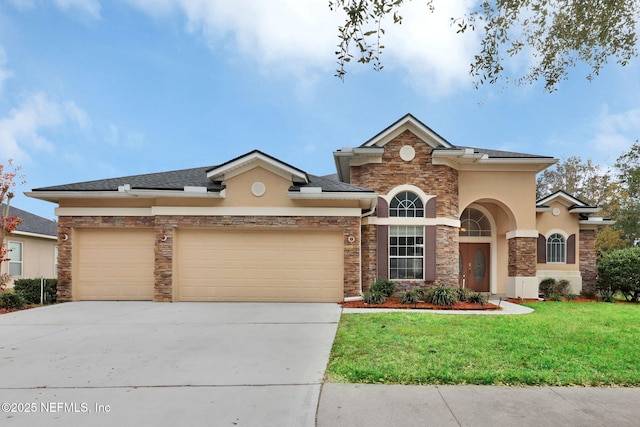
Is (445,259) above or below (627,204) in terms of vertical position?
below

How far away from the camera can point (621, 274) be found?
14688 mm

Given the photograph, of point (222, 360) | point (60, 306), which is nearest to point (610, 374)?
point (222, 360)

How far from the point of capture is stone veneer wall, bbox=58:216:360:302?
38.0ft

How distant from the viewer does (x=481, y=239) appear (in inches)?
620

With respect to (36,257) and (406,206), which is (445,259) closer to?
(406,206)

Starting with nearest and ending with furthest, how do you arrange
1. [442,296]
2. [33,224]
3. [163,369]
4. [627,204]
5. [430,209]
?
[163,369] → [442,296] → [430,209] → [33,224] → [627,204]

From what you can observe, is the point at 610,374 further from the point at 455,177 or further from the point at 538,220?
the point at 538,220

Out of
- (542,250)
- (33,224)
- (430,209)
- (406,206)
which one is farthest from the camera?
(33,224)

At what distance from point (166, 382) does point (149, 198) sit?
886 cm

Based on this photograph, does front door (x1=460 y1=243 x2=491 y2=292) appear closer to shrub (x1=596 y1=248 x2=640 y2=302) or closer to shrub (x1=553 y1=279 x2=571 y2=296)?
shrub (x1=553 y1=279 x2=571 y2=296)

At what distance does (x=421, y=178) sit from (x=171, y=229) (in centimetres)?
915

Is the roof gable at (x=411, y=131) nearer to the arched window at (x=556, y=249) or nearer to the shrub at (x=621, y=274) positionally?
the arched window at (x=556, y=249)

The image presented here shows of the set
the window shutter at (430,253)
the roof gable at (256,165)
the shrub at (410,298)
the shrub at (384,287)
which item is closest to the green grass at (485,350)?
the shrub at (410,298)

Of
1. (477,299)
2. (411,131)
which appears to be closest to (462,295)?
(477,299)
